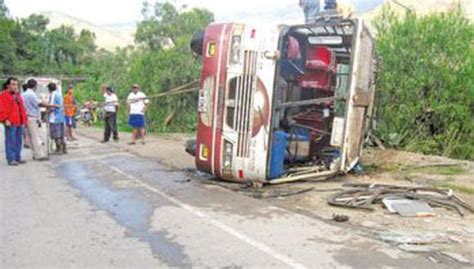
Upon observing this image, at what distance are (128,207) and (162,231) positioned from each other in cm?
132

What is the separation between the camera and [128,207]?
7.23m

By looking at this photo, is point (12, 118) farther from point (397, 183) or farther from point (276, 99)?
point (397, 183)

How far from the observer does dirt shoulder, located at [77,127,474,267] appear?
555 centimetres

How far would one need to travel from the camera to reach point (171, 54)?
2148cm

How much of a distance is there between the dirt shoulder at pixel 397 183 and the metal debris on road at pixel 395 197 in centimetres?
12

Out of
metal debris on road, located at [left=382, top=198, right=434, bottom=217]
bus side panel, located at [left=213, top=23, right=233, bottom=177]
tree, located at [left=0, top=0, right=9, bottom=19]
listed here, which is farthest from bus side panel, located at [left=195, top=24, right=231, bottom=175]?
tree, located at [left=0, top=0, right=9, bottom=19]

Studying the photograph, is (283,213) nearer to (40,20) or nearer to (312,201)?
(312,201)

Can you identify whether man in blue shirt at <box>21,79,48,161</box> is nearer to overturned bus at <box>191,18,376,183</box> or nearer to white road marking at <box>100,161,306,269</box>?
white road marking at <box>100,161,306,269</box>

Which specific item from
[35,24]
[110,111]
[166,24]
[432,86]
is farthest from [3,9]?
[432,86]

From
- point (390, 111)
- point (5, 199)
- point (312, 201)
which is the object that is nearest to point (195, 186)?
point (312, 201)

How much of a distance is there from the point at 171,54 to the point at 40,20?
35032 mm

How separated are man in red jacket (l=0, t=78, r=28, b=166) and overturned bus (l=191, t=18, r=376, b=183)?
392 cm

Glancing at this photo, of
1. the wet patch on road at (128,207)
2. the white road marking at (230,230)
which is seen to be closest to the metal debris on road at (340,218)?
the white road marking at (230,230)

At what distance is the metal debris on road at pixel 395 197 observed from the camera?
7209mm
